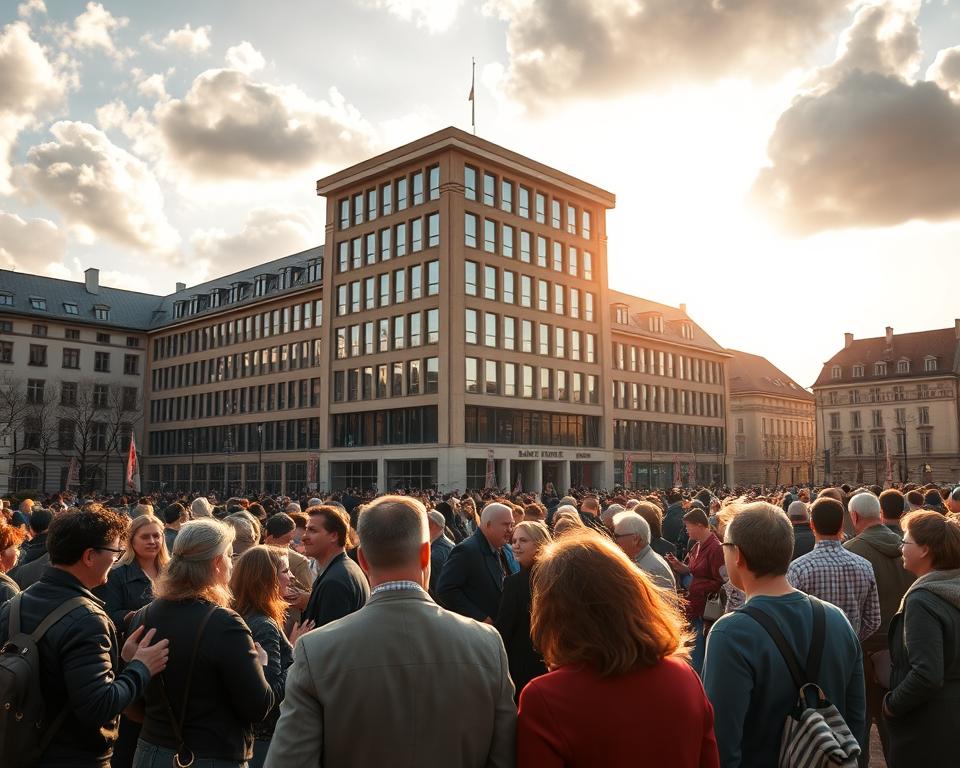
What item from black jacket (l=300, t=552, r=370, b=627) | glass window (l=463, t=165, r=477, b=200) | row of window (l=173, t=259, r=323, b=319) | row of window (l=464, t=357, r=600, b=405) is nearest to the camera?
black jacket (l=300, t=552, r=370, b=627)

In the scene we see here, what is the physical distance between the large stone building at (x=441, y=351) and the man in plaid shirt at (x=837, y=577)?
3520cm

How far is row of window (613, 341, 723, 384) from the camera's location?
66019mm

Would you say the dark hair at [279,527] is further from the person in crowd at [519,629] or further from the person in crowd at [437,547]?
the person in crowd at [519,629]

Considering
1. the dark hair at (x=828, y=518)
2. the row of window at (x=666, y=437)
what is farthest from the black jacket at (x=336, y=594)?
the row of window at (x=666, y=437)

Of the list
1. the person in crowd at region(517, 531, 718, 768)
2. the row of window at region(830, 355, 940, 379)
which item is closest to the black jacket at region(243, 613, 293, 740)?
the person in crowd at region(517, 531, 718, 768)

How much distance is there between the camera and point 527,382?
52906mm

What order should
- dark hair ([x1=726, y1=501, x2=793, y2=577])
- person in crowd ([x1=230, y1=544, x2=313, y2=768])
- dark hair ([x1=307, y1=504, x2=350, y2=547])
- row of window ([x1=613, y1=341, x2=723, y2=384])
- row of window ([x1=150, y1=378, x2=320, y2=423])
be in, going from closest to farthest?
dark hair ([x1=726, y1=501, x2=793, y2=577]), person in crowd ([x1=230, y1=544, x2=313, y2=768]), dark hair ([x1=307, y1=504, x2=350, y2=547]), row of window ([x1=150, y1=378, x2=320, y2=423]), row of window ([x1=613, y1=341, x2=723, y2=384])

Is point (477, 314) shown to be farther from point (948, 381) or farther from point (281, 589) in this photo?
point (948, 381)

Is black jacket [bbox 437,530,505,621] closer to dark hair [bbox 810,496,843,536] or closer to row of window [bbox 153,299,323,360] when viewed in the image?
dark hair [bbox 810,496,843,536]

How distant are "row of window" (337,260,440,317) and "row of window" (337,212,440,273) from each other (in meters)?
1.16

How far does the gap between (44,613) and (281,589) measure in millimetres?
1485

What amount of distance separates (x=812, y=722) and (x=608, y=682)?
112 centimetres

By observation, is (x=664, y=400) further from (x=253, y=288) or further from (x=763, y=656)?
(x=763, y=656)

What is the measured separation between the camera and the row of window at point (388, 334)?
162 ft
